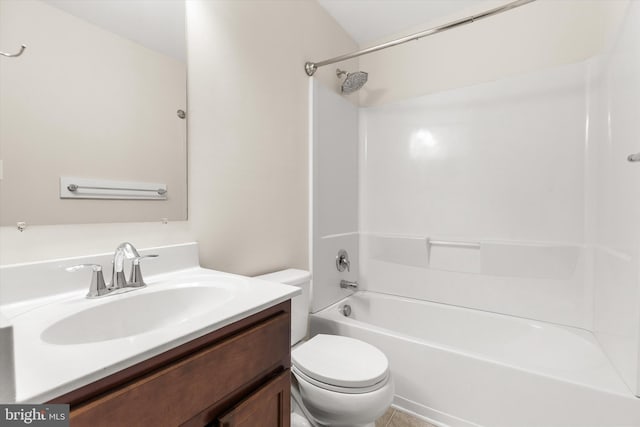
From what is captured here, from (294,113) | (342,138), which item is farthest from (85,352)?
(342,138)

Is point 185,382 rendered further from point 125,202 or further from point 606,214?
point 606,214

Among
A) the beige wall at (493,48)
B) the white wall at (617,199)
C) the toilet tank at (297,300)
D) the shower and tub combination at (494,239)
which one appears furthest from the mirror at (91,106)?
the white wall at (617,199)

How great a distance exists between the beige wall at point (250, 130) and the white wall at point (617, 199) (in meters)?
1.47

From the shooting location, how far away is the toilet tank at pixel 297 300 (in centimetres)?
142

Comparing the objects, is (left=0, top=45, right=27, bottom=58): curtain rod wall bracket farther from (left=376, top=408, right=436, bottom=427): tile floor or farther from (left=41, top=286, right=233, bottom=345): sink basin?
(left=376, top=408, right=436, bottom=427): tile floor

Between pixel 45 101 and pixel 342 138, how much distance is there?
1.65 m

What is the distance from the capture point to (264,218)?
154cm

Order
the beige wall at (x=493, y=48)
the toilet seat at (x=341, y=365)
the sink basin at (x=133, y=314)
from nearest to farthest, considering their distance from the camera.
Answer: the sink basin at (x=133, y=314), the toilet seat at (x=341, y=365), the beige wall at (x=493, y=48)

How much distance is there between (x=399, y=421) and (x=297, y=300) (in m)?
0.82

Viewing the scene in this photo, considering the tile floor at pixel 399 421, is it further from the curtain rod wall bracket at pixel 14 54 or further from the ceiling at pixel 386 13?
the ceiling at pixel 386 13

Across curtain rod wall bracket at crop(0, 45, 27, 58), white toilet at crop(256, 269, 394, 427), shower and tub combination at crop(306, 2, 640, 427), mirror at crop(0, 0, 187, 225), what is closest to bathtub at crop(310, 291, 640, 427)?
shower and tub combination at crop(306, 2, 640, 427)

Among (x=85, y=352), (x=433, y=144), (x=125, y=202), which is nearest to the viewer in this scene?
(x=85, y=352)

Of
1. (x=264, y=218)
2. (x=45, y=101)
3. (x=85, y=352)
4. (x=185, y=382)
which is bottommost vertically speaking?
(x=185, y=382)

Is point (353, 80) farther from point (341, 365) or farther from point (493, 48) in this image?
point (341, 365)
